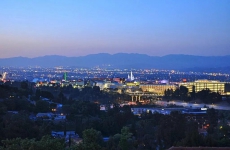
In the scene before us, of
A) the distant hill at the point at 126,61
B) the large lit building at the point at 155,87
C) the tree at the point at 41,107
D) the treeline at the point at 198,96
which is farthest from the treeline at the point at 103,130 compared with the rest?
the distant hill at the point at 126,61

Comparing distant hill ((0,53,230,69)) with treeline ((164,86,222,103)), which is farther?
distant hill ((0,53,230,69))

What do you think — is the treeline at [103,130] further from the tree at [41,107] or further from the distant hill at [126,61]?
the distant hill at [126,61]

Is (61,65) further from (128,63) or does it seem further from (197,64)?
(197,64)

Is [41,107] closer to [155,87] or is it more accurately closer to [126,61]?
[155,87]

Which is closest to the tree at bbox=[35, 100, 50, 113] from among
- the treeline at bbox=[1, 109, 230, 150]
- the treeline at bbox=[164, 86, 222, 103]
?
the treeline at bbox=[1, 109, 230, 150]

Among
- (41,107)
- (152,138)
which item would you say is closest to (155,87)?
(41,107)

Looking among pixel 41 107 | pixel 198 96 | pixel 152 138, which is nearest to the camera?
pixel 152 138

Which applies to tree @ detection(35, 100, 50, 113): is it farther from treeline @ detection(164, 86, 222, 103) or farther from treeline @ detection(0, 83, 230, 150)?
treeline @ detection(164, 86, 222, 103)

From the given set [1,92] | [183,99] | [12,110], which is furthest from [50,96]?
[183,99]

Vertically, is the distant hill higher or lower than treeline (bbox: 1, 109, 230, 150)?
higher
